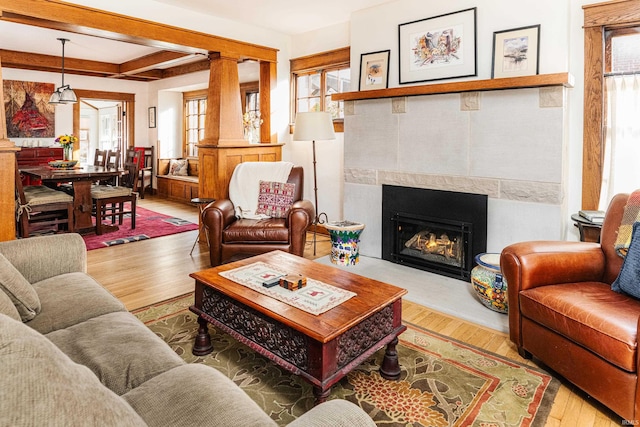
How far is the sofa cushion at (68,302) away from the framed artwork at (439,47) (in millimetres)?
3251

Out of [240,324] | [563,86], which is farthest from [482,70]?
[240,324]

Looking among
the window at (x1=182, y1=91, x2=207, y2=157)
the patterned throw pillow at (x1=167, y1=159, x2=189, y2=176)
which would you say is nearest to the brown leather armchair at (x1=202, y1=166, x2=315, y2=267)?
the window at (x1=182, y1=91, x2=207, y2=157)

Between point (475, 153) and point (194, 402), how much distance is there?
10.2 feet

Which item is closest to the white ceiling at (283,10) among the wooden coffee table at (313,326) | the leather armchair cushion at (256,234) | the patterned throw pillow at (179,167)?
the leather armchair cushion at (256,234)

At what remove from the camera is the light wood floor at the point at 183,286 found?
1896mm

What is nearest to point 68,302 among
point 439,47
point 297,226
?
point 297,226

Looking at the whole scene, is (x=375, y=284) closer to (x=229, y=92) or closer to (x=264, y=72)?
(x=229, y=92)

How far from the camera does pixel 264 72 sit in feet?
17.9

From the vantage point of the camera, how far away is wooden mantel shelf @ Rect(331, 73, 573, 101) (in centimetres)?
303

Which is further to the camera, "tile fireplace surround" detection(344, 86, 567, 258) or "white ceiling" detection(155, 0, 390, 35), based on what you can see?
"white ceiling" detection(155, 0, 390, 35)

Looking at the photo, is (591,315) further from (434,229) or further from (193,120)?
(193,120)

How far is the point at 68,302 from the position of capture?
1.91m

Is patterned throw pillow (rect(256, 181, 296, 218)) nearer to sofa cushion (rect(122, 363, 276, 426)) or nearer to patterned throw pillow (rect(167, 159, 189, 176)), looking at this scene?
sofa cushion (rect(122, 363, 276, 426))

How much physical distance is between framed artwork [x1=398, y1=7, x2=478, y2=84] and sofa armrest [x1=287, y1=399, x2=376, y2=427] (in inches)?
132
